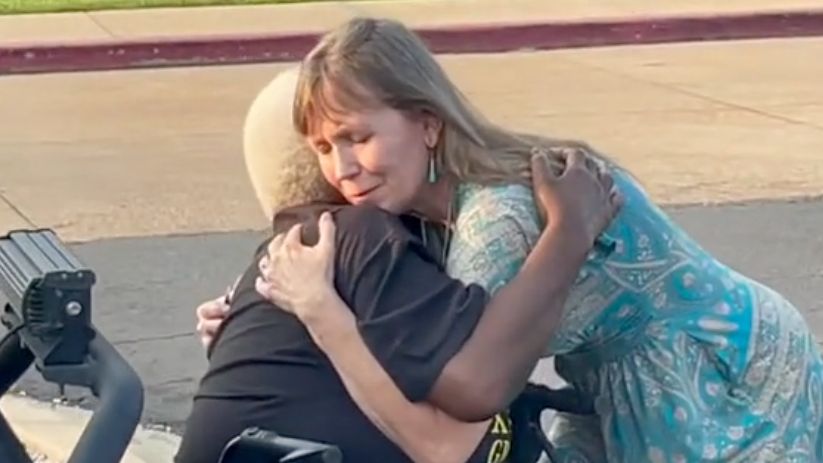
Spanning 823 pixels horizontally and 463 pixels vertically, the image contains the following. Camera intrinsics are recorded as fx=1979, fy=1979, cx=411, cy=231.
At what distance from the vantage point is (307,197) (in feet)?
10.2

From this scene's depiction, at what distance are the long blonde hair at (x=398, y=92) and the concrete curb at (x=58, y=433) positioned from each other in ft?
8.06

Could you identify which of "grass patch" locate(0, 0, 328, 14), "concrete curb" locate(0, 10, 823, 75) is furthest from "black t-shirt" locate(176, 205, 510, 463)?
"grass patch" locate(0, 0, 328, 14)

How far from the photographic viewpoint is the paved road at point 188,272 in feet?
21.2

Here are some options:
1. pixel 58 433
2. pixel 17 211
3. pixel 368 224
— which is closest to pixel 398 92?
pixel 368 224

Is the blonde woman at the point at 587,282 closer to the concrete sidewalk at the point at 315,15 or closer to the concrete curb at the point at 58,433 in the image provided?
the concrete curb at the point at 58,433

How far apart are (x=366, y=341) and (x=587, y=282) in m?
0.42

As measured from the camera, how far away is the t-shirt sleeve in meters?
2.83

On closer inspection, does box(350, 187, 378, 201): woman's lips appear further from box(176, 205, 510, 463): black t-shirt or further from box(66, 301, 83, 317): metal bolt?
box(66, 301, 83, 317): metal bolt

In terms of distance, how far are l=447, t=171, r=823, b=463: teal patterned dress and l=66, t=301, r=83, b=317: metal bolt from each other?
0.99m

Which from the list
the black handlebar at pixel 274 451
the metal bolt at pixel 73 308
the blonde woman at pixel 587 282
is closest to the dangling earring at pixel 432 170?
the blonde woman at pixel 587 282

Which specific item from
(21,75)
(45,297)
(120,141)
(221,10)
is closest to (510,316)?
Result: (45,297)

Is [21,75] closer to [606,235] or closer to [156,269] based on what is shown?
[156,269]

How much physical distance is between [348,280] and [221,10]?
45.9ft

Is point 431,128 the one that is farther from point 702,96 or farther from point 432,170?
point 702,96
